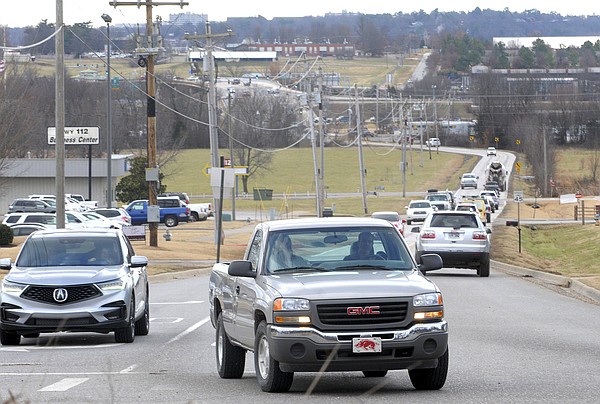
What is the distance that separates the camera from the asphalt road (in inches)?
416

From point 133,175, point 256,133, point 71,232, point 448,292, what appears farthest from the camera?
point 256,133

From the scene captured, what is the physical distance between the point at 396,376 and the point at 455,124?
173 meters

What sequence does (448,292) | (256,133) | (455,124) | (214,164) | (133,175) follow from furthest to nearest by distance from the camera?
(455,124), (256,133), (133,175), (214,164), (448,292)

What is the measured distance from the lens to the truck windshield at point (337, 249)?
37.1 ft

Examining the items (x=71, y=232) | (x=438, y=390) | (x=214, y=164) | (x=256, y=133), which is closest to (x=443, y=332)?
(x=438, y=390)

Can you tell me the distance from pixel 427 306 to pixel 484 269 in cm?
2152

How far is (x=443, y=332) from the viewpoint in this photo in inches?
408

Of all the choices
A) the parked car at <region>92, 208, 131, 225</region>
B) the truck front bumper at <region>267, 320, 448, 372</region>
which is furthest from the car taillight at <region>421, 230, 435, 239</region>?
the parked car at <region>92, 208, 131, 225</region>

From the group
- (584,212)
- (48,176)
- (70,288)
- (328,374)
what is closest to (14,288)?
(70,288)

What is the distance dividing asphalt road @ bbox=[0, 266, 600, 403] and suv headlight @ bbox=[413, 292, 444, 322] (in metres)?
0.73

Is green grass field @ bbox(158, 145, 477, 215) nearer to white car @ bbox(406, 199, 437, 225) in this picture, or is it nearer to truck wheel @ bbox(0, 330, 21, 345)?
white car @ bbox(406, 199, 437, 225)

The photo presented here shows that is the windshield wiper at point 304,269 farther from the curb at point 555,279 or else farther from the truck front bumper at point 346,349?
the curb at point 555,279

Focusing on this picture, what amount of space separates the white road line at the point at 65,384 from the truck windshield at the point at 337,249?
2.37 metres

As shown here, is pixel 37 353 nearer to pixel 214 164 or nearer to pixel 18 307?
pixel 18 307
